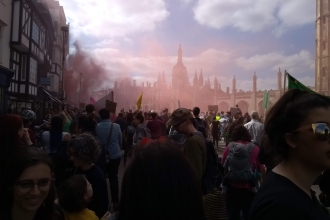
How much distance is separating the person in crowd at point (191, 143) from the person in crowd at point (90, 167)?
104 cm

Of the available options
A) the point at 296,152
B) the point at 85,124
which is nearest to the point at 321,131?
the point at 296,152

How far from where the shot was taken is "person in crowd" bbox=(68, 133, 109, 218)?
322 cm

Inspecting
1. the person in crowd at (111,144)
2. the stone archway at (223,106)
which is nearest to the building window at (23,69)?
the person in crowd at (111,144)

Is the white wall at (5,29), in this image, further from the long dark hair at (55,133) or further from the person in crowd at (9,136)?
the person in crowd at (9,136)

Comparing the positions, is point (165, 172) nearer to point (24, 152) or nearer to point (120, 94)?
point (24, 152)

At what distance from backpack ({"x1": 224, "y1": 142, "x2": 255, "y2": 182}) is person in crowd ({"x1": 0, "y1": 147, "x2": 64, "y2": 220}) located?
2727 mm

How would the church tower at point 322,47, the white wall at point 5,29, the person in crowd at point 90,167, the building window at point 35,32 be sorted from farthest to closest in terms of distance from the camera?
Answer: the church tower at point 322,47
the building window at point 35,32
the white wall at point 5,29
the person in crowd at point 90,167

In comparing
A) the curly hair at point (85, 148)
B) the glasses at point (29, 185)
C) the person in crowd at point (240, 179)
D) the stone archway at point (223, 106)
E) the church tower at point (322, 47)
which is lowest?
the person in crowd at point (240, 179)

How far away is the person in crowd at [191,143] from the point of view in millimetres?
3637

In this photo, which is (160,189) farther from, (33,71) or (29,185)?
(33,71)

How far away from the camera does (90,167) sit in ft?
10.9

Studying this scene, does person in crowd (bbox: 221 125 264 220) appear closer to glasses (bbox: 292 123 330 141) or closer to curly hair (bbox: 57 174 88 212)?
curly hair (bbox: 57 174 88 212)

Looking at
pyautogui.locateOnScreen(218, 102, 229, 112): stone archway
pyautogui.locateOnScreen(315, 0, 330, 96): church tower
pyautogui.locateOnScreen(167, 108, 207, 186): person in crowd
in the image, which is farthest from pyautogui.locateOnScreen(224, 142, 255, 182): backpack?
pyautogui.locateOnScreen(218, 102, 229, 112): stone archway

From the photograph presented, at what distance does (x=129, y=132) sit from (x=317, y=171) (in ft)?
26.5
